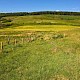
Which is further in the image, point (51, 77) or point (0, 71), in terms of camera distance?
point (0, 71)

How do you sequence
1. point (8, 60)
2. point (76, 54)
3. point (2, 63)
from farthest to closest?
1. point (76, 54)
2. point (8, 60)
3. point (2, 63)

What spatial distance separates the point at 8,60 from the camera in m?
27.5

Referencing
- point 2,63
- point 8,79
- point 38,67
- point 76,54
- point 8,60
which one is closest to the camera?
point 8,79

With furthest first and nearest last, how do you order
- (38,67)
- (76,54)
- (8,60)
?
(76,54), (8,60), (38,67)

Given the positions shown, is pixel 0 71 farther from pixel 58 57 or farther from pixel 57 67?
pixel 58 57

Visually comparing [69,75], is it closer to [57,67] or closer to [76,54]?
[57,67]

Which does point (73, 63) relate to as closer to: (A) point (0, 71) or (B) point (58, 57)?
(B) point (58, 57)

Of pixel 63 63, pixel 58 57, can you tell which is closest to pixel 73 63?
pixel 63 63

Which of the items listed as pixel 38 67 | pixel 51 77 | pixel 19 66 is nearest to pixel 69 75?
pixel 51 77

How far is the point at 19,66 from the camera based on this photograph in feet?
80.8

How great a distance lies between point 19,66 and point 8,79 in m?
4.73

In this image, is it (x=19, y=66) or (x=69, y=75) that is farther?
(x=19, y=66)

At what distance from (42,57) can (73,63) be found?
16.3 feet

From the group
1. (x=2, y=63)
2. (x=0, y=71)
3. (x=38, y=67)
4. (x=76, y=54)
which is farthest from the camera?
(x=76, y=54)
